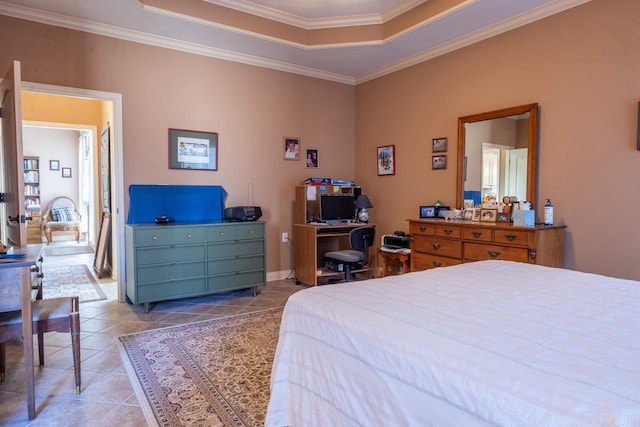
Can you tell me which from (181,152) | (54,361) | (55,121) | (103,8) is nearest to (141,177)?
(181,152)

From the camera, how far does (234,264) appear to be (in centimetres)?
402

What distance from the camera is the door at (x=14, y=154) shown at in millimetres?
2559

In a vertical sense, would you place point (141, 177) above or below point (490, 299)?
above

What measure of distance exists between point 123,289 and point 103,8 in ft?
8.76

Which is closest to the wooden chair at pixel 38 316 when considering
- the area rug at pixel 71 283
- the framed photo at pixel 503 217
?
the area rug at pixel 71 283

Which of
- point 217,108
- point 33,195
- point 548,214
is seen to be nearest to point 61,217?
point 33,195

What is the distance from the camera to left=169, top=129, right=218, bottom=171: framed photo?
414 cm

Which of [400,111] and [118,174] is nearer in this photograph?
[118,174]

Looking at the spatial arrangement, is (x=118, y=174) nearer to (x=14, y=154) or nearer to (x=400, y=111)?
(x=14, y=154)

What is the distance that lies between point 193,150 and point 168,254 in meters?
1.25

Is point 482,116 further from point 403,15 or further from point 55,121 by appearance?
point 55,121

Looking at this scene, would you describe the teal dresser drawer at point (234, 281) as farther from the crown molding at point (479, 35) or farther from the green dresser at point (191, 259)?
the crown molding at point (479, 35)

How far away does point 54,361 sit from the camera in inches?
102

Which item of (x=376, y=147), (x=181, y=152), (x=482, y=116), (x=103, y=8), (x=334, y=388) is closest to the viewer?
(x=334, y=388)
